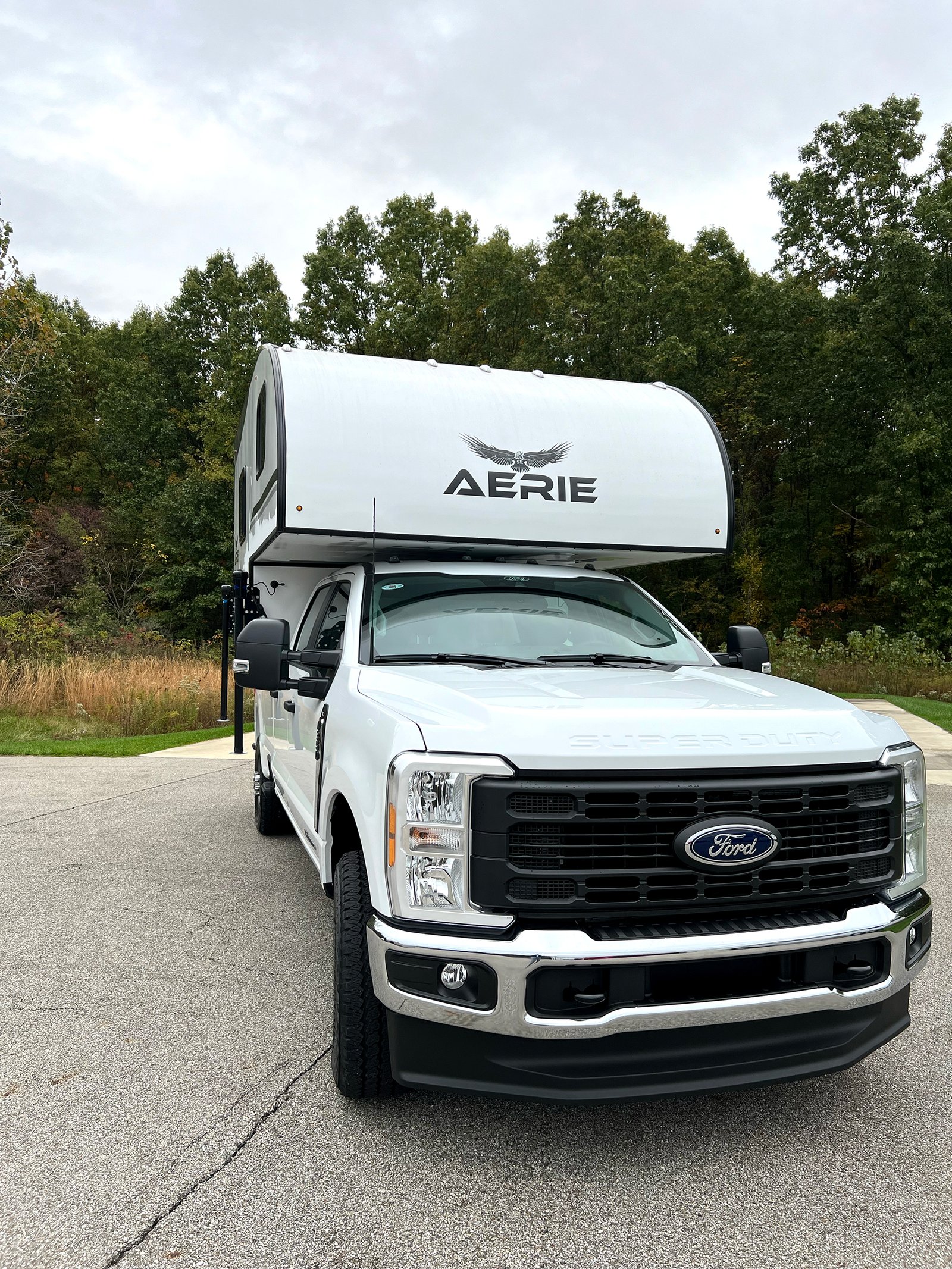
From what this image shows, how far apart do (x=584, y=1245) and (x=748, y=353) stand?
122 feet

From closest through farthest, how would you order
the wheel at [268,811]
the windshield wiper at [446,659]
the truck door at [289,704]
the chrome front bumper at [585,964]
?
the chrome front bumper at [585,964] < the windshield wiper at [446,659] < the truck door at [289,704] < the wheel at [268,811]

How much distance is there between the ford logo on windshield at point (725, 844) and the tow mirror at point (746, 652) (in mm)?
2277

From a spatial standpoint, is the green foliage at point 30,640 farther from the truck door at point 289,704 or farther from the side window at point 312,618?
the side window at point 312,618

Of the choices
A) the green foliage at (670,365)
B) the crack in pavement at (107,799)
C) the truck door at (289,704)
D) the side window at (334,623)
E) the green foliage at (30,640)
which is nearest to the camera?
the side window at (334,623)

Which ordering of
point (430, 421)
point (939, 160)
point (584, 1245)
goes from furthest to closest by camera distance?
point (939, 160) < point (430, 421) < point (584, 1245)

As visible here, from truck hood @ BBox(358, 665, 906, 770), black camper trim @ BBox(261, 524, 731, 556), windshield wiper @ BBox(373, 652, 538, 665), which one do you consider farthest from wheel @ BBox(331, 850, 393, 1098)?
black camper trim @ BBox(261, 524, 731, 556)

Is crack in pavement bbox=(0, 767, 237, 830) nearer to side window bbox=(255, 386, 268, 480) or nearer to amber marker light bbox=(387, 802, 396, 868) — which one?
side window bbox=(255, 386, 268, 480)

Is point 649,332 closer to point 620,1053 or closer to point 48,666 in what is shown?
point 48,666

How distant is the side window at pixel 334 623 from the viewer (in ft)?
15.3

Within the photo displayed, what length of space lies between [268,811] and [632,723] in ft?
16.7

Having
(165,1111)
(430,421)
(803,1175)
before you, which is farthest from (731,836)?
(430,421)

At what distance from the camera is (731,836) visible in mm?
2646

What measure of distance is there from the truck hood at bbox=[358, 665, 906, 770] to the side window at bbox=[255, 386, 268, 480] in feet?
9.31

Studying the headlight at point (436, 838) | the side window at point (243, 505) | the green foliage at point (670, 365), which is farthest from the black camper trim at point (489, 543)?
the green foliage at point (670, 365)
